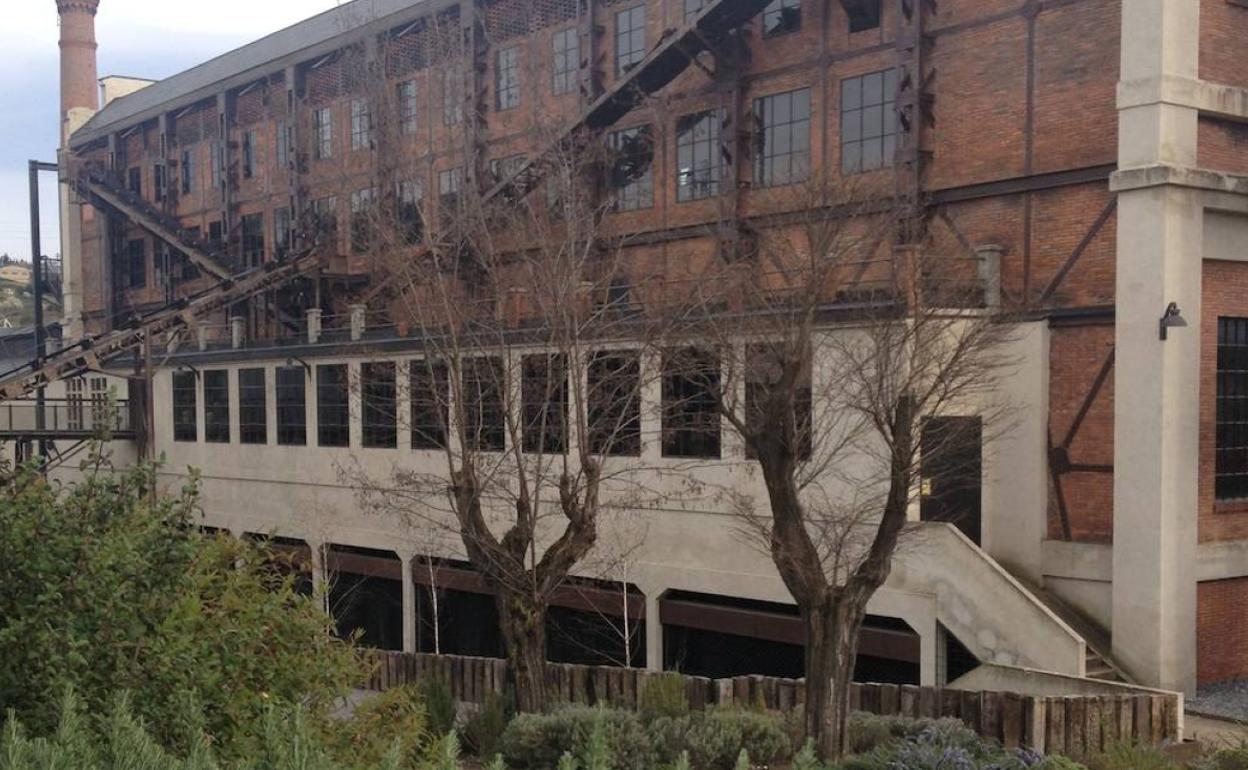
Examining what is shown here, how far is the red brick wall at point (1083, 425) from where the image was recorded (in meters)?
21.3

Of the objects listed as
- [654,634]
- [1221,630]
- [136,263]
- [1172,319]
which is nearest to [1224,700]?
[1221,630]

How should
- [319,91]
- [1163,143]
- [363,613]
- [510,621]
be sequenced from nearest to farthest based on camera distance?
[510,621] → [1163,143] → [363,613] → [319,91]

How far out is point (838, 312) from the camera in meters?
20.6

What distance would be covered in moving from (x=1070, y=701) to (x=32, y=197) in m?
40.3

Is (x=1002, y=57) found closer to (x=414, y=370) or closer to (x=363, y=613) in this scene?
(x=414, y=370)

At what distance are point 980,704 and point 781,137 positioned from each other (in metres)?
14.6

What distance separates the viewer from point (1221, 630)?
21062mm

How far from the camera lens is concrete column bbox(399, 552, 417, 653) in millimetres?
29922

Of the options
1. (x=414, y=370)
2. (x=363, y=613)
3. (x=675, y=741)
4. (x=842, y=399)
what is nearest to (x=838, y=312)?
(x=842, y=399)

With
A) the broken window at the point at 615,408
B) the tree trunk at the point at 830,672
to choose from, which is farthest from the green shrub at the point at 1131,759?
the broken window at the point at 615,408

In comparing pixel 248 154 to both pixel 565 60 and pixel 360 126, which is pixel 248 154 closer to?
pixel 360 126

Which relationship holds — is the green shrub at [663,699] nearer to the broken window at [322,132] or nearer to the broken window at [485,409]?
the broken window at [485,409]

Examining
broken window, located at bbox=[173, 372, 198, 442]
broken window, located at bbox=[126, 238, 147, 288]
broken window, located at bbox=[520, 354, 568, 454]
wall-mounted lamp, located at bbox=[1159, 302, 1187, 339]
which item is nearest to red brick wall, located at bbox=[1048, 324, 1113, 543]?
wall-mounted lamp, located at bbox=[1159, 302, 1187, 339]

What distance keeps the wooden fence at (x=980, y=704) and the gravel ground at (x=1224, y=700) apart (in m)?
3.21
